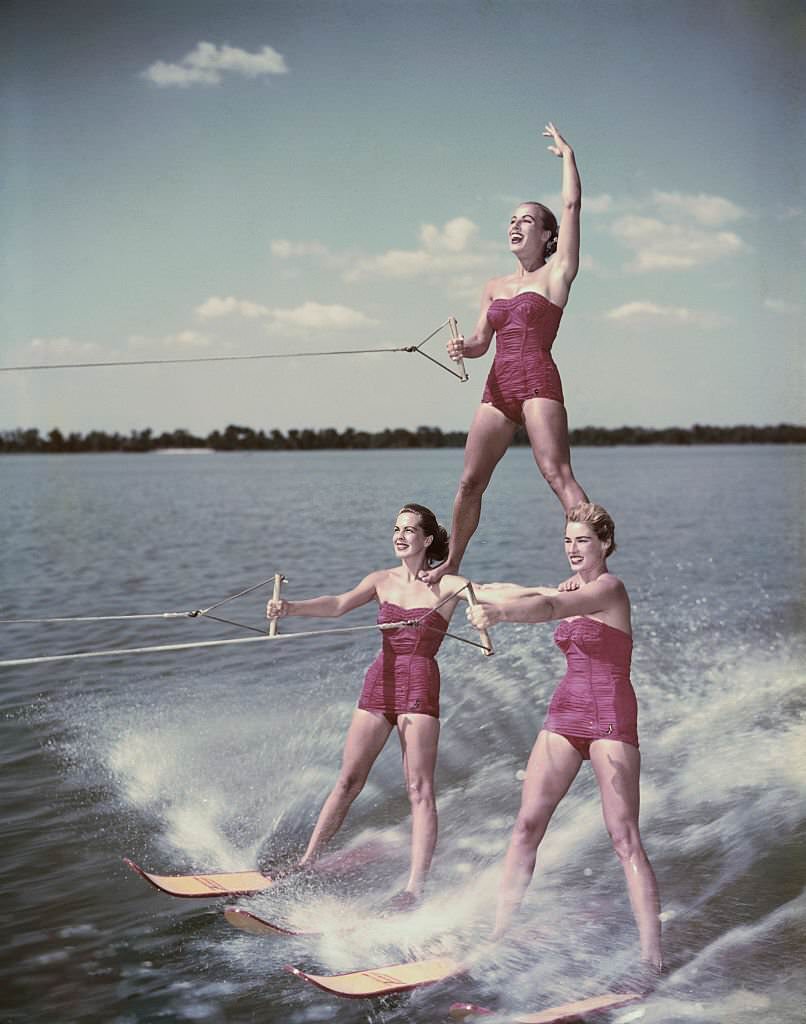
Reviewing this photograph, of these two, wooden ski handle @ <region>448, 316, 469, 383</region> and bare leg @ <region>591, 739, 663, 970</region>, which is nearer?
bare leg @ <region>591, 739, 663, 970</region>

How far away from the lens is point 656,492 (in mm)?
43125

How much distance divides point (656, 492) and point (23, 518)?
62.1 feet

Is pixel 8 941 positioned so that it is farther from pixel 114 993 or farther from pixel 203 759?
pixel 203 759

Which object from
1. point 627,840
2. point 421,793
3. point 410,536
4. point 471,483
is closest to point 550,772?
point 627,840

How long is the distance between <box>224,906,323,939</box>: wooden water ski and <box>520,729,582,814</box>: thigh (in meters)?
1.46

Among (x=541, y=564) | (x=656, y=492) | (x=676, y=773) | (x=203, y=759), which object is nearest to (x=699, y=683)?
(x=676, y=773)

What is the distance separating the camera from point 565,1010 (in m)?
6.16

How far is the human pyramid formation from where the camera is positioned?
6184 mm

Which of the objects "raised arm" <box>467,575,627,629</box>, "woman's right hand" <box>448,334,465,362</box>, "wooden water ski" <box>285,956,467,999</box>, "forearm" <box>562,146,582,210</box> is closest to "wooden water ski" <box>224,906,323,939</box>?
"wooden water ski" <box>285,956,467,999</box>

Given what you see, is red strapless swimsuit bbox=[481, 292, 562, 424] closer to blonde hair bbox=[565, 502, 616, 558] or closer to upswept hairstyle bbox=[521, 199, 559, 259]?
upswept hairstyle bbox=[521, 199, 559, 259]

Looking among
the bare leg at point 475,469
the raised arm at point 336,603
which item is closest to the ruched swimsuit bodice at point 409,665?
the raised arm at point 336,603

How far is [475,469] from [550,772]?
1.55 metres

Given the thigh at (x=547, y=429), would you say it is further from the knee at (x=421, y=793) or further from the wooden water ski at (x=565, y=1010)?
the wooden water ski at (x=565, y=1010)

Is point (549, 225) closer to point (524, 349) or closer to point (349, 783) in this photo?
point (524, 349)
